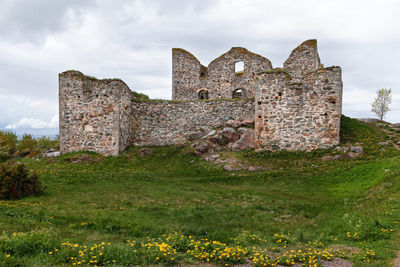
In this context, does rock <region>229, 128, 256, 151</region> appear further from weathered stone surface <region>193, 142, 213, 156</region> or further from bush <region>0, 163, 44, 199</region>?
bush <region>0, 163, 44, 199</region>

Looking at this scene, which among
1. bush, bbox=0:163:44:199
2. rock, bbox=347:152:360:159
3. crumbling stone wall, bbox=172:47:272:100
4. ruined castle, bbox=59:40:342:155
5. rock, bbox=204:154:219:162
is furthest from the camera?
crumbling stone wall, bbox=172:47:272:100

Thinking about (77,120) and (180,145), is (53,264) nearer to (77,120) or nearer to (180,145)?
(180,145)

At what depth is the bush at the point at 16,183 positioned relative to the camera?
12109 millimetres

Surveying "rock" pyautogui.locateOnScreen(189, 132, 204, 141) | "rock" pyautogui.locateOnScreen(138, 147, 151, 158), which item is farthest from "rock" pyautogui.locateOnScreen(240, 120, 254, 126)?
"rock" pyautogui.locateOnScreen(138, 147, 151, 158)

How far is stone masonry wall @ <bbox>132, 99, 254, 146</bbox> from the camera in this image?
26.8 m

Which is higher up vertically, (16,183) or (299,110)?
(299,110)

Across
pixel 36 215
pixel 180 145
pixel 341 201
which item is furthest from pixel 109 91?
pixel 341 201

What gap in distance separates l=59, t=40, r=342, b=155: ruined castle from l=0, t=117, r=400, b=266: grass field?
233 cm

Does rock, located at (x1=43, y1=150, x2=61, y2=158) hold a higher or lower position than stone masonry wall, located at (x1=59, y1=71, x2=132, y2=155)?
lower

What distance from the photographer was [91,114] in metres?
24.8

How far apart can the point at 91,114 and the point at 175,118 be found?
7.81 m

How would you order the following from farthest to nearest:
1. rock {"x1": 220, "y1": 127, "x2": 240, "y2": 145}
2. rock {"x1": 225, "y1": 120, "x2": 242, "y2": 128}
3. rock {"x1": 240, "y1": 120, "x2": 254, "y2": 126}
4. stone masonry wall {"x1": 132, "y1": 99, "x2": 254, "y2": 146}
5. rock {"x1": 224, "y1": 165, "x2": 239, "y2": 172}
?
stone masonry wall {"x1": 132, "y1": 99, "x2": 254, "y2": 146} < rock {"x1": 225, "y1": 120, "x2": 242, "y2": 128} < rock {"x1": 240, "y1": 120, "x2": 254, "y2": 126} < rock {"x1": 220, "y1": 127, "x2": 240, "y2": 145} < rock {"x1": 224, "y1": 165, "x2": 239, "y2": 172}

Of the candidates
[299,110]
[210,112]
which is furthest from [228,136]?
[299,110]

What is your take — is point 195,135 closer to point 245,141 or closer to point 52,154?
point 245,141
